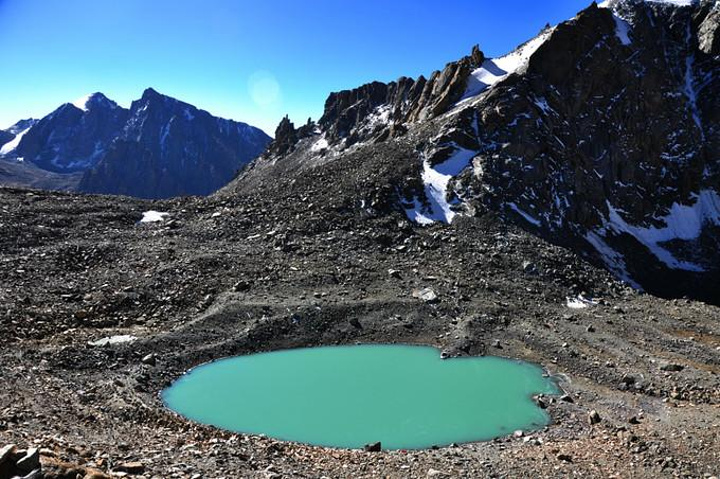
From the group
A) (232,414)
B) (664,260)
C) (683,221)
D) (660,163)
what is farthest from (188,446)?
(660,163)

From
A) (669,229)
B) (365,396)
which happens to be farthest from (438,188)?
(669,229)

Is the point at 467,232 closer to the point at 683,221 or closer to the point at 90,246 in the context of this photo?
the point at 90,246

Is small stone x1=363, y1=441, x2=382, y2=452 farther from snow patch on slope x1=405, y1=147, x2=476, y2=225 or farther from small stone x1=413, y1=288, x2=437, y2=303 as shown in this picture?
snow patch on slope x1=405, y1=147, x2=476, y2=225

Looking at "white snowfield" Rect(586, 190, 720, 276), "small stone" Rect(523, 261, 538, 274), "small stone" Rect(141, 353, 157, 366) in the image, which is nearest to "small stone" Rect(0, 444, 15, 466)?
"small stone" Rect(141, 353, 157, 366)

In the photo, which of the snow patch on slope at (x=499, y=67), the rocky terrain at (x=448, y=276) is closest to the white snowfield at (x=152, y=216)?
the rocky terrain at (x=448, y=276)

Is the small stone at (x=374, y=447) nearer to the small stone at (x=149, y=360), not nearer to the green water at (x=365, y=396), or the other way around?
the green water at (x=365, y=396)

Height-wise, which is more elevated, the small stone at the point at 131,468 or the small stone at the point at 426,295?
the small stone at the point at 426,295
